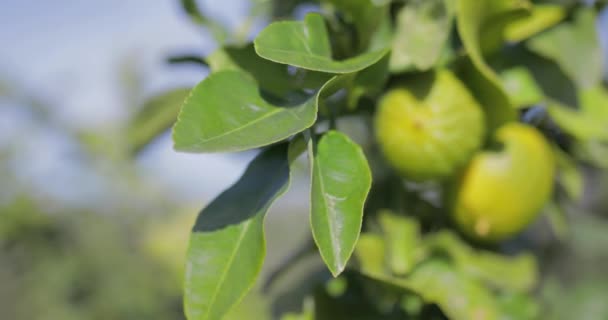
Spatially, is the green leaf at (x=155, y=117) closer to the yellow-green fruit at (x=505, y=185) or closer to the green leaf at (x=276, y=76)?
the green leaf at (x=276, y=76)

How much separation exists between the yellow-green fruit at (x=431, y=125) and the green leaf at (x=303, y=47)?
13cm

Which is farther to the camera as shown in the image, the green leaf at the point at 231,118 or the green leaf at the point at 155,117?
the green leaf at the point at 155,117

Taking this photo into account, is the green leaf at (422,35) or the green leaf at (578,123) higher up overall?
the green leaf at (422,35)

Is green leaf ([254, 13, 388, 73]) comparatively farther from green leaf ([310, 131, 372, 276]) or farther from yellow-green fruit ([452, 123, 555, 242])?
yellow-green fruit ([452, 123, 555, 242])

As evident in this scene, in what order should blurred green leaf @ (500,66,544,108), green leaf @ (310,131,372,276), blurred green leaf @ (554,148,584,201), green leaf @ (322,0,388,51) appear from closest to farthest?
green leaf @ (310,131,372,276), green leaf @ (322,0,388,51), blurred green leaf @ (500,66,544,108), blurred green leaf @ (554,148,584,201)

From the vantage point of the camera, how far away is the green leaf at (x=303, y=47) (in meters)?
0.41

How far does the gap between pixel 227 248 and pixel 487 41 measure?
31 centimetres

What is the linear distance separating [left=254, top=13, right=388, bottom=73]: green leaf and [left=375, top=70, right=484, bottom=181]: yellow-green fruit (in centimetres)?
13

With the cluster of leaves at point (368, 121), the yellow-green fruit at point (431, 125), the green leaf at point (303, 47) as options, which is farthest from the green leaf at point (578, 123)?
the green leaf at point (303, 47)

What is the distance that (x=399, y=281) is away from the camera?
0.51m

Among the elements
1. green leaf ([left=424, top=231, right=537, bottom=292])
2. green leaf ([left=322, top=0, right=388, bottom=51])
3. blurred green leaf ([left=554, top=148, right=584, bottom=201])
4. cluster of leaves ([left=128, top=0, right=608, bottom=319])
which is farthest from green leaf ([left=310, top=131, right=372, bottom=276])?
blurred green leaf ([left=554, top=148, right=584, bottom=201])

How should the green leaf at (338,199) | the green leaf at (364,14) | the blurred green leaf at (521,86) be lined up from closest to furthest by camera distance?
1. the green leaf at (338,199)
2. the green leaf at (364,14)
3. the blurred green leaf at (521,86)

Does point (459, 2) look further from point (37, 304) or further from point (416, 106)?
point (37, 304)

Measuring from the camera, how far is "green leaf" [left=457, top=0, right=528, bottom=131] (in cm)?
54
